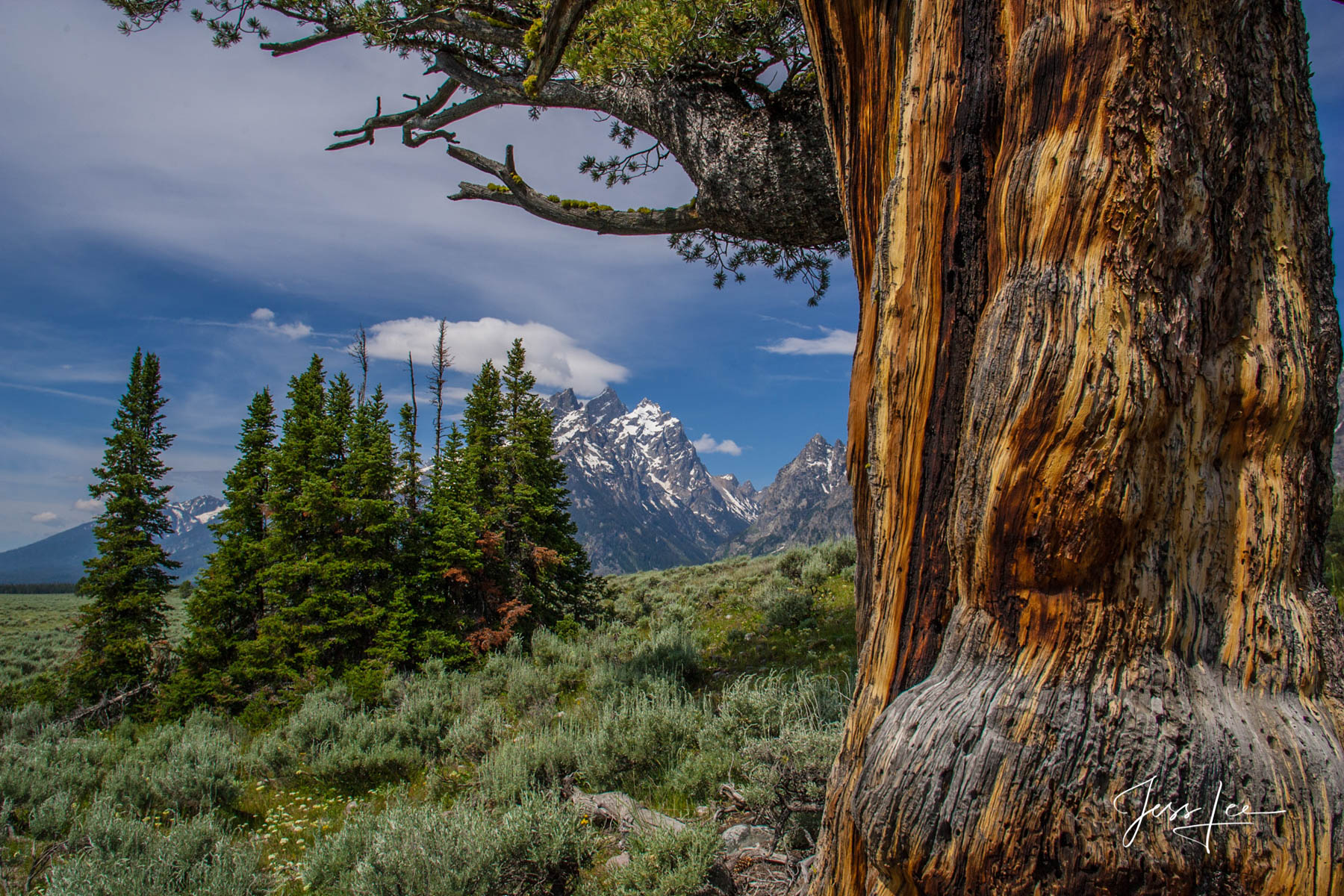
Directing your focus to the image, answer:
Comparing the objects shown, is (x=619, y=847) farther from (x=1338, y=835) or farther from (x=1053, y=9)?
(x=1053, y=9)

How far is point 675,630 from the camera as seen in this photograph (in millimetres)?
9273

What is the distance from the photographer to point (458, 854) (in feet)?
11.3

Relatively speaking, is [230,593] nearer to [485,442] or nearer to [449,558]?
[449,558]

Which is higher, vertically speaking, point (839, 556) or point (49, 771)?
point (839, 556)

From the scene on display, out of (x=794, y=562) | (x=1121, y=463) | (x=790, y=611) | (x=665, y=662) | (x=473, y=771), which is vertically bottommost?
(x=473, y=771)

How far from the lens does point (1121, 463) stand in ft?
4.75

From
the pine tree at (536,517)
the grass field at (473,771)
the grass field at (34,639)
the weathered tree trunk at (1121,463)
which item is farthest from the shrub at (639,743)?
the grass field at (34,639)

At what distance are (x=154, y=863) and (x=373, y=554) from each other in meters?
10.3

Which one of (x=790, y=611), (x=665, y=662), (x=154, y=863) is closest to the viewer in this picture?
(x=154, y=863)

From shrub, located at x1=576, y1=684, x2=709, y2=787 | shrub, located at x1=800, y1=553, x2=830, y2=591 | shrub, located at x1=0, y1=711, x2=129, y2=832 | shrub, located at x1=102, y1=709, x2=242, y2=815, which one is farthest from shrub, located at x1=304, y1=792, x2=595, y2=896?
shrub, located at x1=800, y1=553, x2=830, y2=591

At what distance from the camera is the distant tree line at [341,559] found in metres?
12.7

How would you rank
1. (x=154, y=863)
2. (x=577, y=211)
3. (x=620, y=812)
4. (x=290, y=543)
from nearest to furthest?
(x=154, y=863), (x=620, y=812), (x=577, y=211), (x=290, y=543)

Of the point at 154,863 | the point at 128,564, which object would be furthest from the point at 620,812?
the point at 128,564

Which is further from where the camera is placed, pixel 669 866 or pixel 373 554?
pixel 373 554
